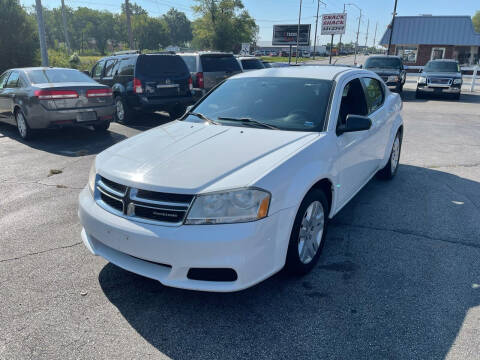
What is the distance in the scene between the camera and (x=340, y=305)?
287 centimetres

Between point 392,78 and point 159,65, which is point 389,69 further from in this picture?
point 159,65

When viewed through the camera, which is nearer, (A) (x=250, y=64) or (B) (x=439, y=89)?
(A) (x=250, y=64)

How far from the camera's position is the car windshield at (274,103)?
3.63 metres

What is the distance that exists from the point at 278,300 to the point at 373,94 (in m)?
3.17

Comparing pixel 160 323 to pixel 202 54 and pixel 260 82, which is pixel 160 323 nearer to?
pixel 260 82

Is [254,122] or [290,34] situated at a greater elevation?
[290,34]

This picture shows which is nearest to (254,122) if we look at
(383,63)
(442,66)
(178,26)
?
(383,63)

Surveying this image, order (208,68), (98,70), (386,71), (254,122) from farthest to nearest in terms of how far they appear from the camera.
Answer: (386,71) < (208,68) < (98,70) < (254,122)

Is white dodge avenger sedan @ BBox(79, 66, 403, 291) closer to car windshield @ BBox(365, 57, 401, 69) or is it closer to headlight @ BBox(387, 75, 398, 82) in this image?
headlight @ BBox(387, 75, 398, 82)

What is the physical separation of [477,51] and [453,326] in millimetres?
49197

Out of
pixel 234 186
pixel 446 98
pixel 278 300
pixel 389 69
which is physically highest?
pixel 389 69

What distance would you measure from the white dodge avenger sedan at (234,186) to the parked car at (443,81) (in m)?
15.9

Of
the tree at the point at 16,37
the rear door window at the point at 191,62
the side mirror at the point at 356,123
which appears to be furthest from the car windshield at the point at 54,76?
the tree at the point at 16,37

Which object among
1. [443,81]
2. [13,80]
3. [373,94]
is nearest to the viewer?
[373,94]
